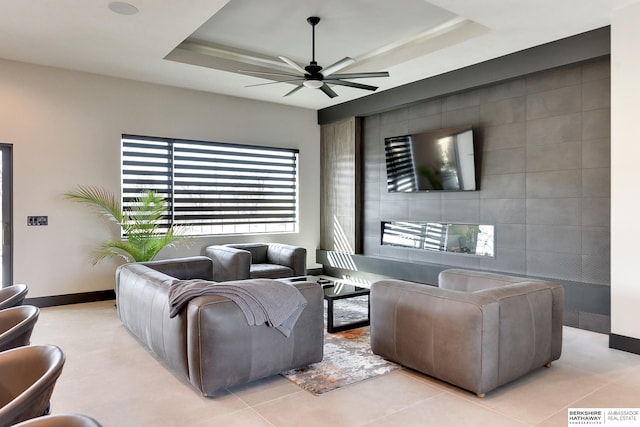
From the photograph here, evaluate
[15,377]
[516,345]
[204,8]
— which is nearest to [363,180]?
[204,8]

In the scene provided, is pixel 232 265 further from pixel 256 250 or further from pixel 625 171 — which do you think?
pixel 625 171

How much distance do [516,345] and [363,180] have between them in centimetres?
461

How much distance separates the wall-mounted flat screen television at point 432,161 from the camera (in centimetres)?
559

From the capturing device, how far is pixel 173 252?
636 cm

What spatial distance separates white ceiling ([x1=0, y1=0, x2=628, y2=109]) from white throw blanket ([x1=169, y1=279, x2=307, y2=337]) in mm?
2423

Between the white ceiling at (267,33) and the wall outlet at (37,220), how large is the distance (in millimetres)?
1864

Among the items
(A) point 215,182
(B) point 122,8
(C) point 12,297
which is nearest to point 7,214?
(A) point 215,182

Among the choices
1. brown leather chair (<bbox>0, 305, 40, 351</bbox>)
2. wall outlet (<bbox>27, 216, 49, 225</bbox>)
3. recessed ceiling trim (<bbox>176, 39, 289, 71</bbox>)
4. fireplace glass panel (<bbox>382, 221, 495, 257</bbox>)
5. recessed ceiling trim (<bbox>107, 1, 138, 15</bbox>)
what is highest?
recessed ceiling trim (<bbox>176, 39, 289, 71</bbox>)

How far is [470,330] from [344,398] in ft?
3.06

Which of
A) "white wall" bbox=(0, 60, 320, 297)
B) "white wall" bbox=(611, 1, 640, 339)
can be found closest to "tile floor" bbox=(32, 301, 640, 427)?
"white wall" bbox=(611, 1, 640, 339)

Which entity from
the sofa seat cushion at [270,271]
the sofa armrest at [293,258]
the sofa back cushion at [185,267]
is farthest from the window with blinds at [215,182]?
the sofa back cushion at [185,267]

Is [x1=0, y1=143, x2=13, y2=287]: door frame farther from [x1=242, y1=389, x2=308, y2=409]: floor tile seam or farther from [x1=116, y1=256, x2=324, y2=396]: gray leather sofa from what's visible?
[x1=242, y1=389, x2=308, y2=409]: floor tile seam

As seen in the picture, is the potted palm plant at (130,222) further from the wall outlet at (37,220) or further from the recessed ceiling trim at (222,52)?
the recessed ceiling trim at (222,52)

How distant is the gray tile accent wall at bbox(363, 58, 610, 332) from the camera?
14.6 ft
